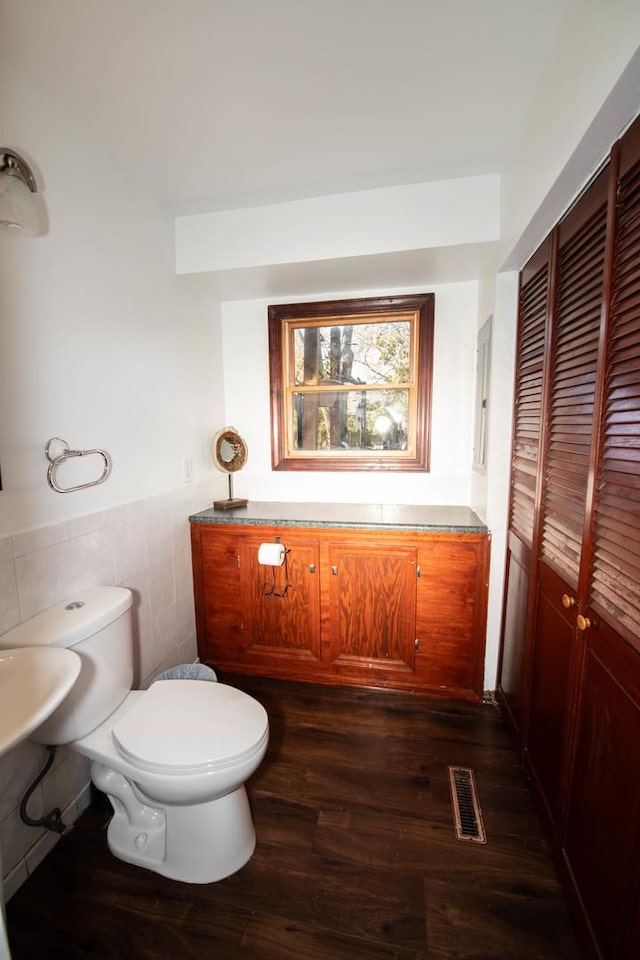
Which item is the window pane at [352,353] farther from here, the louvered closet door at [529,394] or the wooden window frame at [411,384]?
the louvered closet door at [529,394]

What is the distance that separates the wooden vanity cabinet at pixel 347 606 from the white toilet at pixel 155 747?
74 cm

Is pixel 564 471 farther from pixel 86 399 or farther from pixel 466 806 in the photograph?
pixel 86 399

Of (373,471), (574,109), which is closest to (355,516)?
(373,471)

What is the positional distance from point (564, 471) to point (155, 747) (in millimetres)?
1451

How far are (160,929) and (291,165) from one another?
2578 millimetres

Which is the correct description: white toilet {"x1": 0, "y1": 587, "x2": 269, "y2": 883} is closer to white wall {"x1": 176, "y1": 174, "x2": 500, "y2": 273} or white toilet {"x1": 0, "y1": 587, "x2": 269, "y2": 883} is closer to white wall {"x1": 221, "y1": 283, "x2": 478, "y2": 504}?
white wall {"x1": 221, "y1": 283, "x2": 478, "y2": 504}

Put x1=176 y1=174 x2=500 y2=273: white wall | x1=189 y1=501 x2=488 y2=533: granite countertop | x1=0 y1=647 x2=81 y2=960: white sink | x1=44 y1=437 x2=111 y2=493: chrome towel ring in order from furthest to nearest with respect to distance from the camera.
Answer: x1=189 y1=501 x2=488 y2=533: granite countertop, x1=176 y1=174 x2=500 y2=273: white wall, x1=44 y1=437 x2=111 y2=493: chrome towel ring, x1=0 y1=647 x2=81 y2=960: white sink

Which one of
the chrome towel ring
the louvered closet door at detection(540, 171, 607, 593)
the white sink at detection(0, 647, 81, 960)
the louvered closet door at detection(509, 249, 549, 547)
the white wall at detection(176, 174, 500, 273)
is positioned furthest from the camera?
the white wall at detection(176, 174, 500, 273)

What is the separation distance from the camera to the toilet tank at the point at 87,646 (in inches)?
44.0

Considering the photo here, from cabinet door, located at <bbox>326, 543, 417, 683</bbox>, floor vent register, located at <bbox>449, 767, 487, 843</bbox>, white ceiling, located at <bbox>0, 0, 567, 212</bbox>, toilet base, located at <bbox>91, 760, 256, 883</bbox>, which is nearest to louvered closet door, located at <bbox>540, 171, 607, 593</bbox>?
white ceiling, located at <bbox>0, 0, 567, 212</bbox>

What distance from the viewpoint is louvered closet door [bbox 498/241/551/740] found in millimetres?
1401

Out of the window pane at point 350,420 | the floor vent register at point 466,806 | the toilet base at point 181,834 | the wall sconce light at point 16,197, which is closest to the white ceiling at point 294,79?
the wall sconce light at point 16,197

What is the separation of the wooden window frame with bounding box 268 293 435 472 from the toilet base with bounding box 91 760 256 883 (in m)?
1.63

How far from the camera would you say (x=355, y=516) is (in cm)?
200
